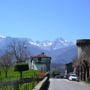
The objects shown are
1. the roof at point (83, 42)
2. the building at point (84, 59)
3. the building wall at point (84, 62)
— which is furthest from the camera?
the roof at point (83, 42)

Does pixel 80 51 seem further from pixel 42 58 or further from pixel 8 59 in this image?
pixel 42 58

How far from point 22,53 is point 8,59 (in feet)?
42.1

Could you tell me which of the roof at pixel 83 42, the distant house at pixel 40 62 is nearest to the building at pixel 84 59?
the roof at pixel 83 42

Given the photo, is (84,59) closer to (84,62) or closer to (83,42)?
(84,62)

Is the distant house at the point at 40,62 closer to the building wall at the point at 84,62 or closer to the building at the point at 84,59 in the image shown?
the building at the point at 84,59

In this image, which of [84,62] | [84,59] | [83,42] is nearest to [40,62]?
[83,42]

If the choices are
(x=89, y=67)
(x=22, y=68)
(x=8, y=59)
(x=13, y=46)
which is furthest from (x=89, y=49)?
(x=13, y=46)

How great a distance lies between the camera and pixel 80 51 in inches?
4186

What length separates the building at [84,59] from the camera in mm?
93625

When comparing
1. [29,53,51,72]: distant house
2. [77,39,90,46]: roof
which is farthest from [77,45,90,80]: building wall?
[29,53,51,72]: distant house

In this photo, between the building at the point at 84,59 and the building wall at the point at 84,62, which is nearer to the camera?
the building wall at the point at 84,62

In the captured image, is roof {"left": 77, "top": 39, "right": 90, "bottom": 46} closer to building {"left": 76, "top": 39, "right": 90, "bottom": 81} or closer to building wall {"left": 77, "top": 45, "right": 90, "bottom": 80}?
building {"left": 76, "top": 39, "right": 90, "bottom": 81}

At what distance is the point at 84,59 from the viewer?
322 ft

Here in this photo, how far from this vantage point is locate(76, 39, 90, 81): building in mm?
93625
